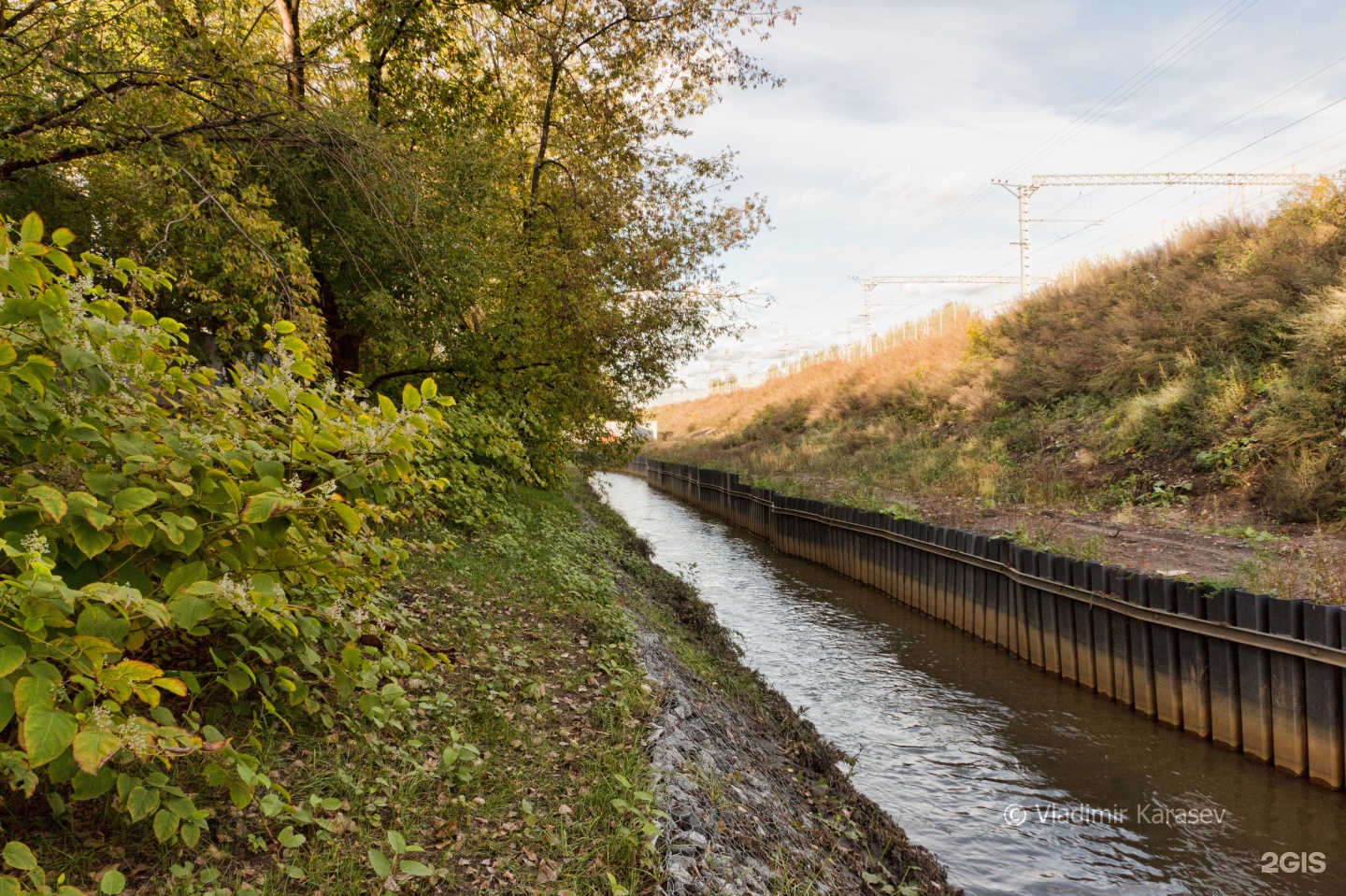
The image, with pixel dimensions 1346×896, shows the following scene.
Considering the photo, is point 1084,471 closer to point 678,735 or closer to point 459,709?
point 678,735

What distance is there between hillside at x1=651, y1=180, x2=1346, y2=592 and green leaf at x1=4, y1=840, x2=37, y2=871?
983 cm

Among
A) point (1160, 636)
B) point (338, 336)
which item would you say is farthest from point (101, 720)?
point (338, 336)

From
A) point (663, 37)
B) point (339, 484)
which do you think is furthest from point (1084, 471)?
point (339, 484)

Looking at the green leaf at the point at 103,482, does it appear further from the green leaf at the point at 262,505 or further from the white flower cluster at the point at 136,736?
the white flower cluster at the point at 136,736

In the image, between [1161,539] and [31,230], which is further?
[1161,539]

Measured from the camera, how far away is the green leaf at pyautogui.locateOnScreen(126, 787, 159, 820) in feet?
8.20

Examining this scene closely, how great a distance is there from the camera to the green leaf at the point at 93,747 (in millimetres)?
2027

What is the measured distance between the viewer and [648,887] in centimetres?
333

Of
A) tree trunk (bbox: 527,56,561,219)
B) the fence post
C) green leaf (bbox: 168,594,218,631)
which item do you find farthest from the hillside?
tree trunk (bbox: 527,56,561,219)

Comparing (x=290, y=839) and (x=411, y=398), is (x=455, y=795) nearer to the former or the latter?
(x=290, y=839)

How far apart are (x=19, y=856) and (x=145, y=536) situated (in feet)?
3.07

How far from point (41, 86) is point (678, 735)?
292 inches

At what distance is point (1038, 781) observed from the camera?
7320 millimetres

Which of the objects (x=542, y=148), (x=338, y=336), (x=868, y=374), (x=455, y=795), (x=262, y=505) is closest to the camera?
(x=262, y=505)
